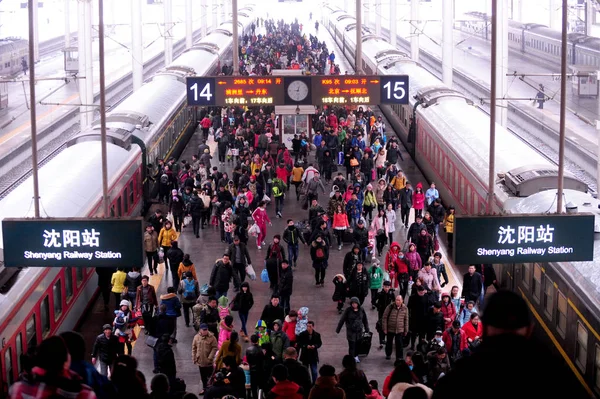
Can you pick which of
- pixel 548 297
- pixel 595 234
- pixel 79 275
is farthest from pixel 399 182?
pixel 595 234

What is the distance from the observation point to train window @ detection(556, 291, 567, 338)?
1666cm

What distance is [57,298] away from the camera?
736 inches

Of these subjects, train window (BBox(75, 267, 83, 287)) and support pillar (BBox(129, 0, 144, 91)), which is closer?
train window (BBox(75, 267, 83, 287))

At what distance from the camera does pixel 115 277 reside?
2019cm

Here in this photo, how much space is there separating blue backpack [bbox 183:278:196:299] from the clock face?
907 centimetres

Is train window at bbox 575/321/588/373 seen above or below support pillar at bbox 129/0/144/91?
below

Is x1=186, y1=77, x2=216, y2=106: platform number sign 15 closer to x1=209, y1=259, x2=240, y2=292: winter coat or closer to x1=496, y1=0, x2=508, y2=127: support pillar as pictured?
x1=209, y1=259, x2=240, y2=292: winter coat

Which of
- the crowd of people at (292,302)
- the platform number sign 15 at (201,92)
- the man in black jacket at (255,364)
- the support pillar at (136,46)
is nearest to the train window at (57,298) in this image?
the crowd of people at (292,302)

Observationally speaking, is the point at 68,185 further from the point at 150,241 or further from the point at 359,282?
the point at 359,282

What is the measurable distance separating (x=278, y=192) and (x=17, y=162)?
19641 mm

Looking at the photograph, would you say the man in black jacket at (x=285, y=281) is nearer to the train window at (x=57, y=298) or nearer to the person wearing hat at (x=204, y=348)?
the train window at (x=57, y=298)

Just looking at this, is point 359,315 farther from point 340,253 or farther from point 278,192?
point 278,192

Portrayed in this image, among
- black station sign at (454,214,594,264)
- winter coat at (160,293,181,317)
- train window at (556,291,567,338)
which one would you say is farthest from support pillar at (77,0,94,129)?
black station sign at (454,214,594,264)

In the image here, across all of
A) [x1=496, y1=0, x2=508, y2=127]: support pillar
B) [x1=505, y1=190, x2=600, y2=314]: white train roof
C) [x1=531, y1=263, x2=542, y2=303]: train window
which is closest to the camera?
[x1=505, y1=190, x2=600, y2=314]: white train roof
